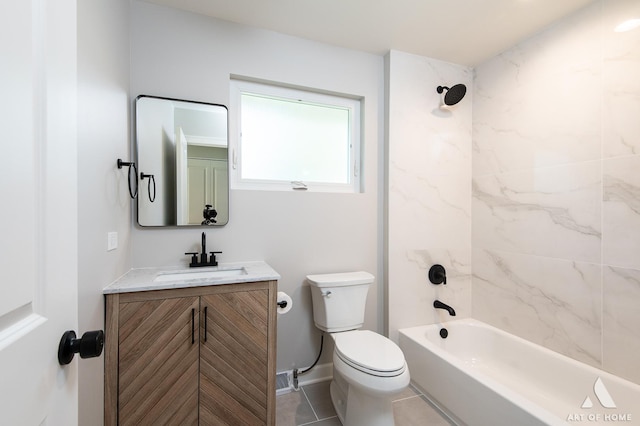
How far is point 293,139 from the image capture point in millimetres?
2141

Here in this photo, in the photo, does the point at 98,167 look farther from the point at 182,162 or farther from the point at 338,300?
the point at 338,300

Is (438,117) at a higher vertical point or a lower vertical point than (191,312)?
higher

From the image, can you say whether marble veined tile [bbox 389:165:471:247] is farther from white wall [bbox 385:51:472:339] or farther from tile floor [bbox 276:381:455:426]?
tile floor [bbox 276:381:455:426]

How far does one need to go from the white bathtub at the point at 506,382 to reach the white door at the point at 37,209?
176 cm

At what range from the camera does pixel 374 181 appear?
2205 mm

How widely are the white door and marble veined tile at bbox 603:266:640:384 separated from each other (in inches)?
92.3

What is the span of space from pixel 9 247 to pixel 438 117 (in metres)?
2.53

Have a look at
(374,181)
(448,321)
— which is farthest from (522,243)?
(374,181)

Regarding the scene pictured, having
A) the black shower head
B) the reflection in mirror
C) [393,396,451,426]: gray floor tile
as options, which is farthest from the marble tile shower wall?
the reflection in mirror

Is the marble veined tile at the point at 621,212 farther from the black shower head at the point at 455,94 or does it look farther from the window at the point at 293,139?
the window at the point at 293,139

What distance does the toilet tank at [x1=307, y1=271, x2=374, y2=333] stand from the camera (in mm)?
1834

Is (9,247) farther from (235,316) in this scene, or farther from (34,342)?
(235,316)

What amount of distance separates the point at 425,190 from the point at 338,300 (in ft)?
3.77

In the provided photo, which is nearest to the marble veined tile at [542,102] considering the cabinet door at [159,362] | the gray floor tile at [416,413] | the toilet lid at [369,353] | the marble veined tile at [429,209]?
the marble veined tile at [429,209]
